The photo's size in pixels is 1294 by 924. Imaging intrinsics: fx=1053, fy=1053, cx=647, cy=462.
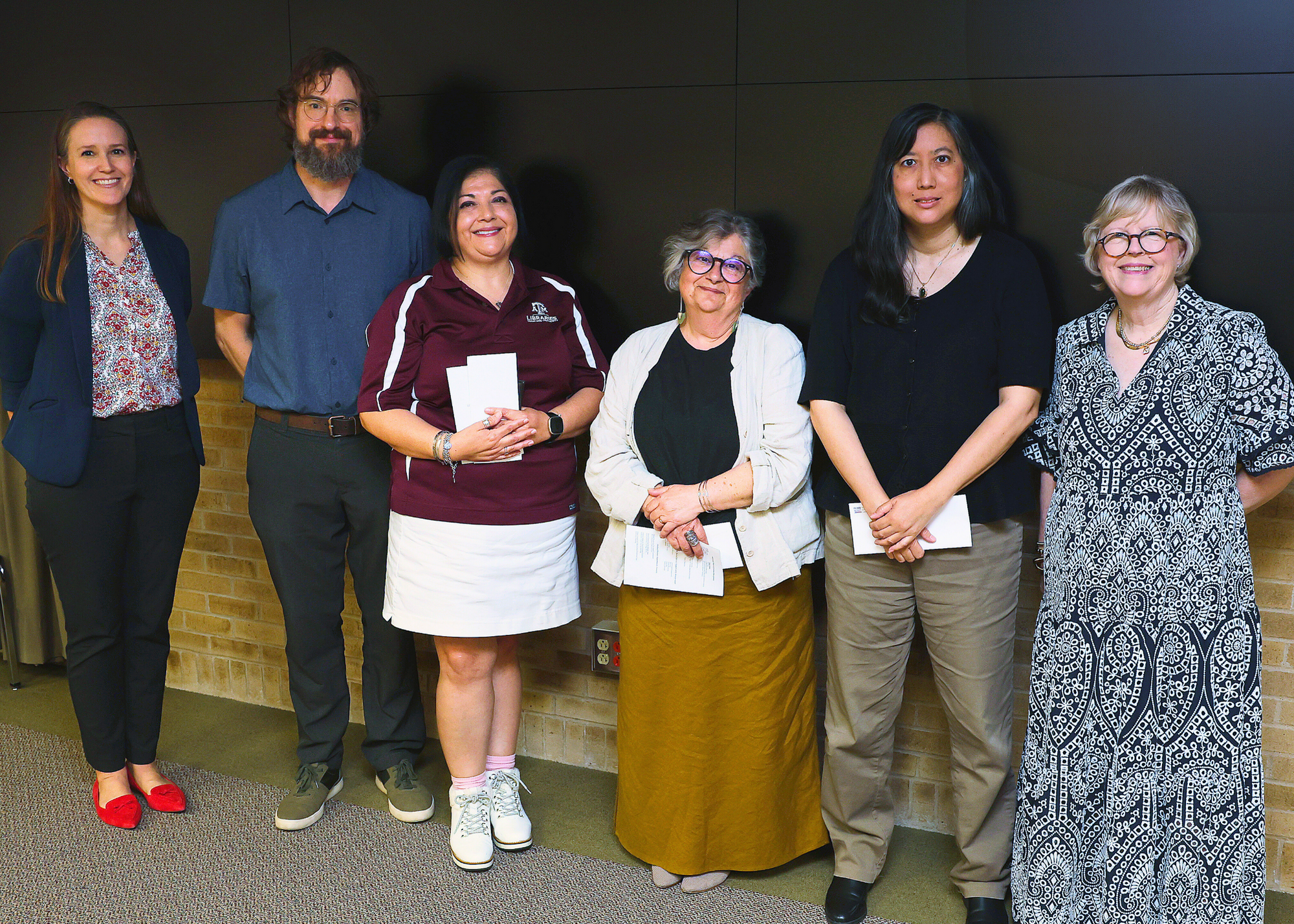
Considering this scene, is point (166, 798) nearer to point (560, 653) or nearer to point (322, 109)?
point (560, 653)

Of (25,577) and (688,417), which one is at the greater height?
(688,417)

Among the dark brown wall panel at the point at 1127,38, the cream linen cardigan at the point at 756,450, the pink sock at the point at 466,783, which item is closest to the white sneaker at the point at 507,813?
the pink sock at the point at 466,783

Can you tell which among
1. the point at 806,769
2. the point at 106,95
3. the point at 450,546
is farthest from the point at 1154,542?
the point at 106,95

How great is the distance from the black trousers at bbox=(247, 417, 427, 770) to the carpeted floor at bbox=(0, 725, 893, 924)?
0.89ft

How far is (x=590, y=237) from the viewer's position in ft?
10.2

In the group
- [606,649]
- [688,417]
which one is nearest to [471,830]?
[606,649]

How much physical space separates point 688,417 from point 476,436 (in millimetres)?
550

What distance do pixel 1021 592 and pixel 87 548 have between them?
264 cm

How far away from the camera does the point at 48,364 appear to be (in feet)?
9.61

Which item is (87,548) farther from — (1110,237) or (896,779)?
(1110,237)

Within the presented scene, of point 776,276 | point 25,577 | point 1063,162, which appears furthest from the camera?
point 25,577

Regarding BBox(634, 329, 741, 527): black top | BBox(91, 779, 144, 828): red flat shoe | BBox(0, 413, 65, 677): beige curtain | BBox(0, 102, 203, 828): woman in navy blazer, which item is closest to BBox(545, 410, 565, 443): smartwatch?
BBox(634, 329, 741, 527): black top

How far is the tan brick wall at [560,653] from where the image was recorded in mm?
2705

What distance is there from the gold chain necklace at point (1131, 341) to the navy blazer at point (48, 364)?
105 inches
